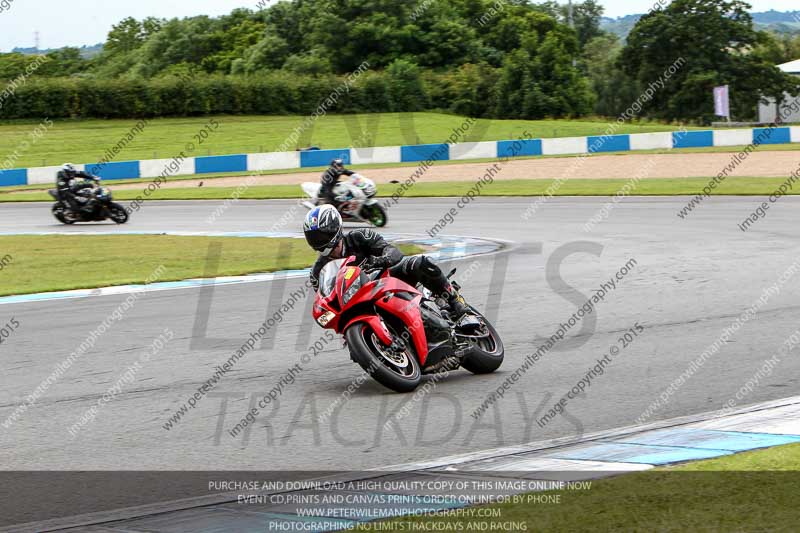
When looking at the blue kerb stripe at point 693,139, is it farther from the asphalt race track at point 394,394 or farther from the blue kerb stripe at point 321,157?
the asphalt race track at point 394,394

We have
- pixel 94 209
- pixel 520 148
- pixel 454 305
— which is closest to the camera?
pixel 454 305

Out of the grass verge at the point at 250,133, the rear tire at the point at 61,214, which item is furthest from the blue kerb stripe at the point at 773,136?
the rear tire at the point at 61,214

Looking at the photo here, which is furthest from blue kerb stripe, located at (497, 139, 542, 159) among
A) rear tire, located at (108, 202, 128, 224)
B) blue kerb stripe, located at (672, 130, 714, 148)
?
rear tire, located at (108, 202, 128, 224)

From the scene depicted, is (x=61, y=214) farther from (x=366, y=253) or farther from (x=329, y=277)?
(x=329, y=277)

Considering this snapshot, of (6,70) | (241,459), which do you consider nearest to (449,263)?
(241,459)

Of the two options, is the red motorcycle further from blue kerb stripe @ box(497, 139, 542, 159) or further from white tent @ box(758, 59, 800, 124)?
white tent @ box(758, 59, 800, 124)

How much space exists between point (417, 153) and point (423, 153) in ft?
0.85

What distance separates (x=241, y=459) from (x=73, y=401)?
2.31m

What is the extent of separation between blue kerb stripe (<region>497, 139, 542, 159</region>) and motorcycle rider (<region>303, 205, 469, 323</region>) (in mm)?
33371

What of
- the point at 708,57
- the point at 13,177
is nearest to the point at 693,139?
the point at 13,177

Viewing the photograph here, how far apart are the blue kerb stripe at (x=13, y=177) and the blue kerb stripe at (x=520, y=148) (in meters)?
17.3

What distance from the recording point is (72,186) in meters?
25.3

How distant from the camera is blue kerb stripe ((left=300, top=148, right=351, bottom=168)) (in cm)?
4075

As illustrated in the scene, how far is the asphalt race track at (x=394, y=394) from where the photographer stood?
6684 mm
